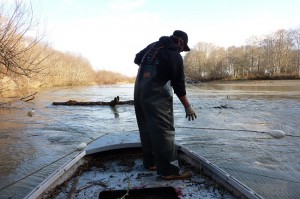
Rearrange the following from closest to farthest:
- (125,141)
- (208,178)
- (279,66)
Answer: (208,178)
(125,141)
(279,66)

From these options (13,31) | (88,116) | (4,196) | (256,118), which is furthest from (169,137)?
(88,116)

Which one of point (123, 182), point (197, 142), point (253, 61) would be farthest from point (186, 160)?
point (253, 61)

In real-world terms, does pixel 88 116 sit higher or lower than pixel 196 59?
lower

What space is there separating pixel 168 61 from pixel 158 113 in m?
0.69

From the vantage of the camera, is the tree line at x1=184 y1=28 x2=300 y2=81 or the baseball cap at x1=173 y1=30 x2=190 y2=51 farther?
the tree line at x1=184 y1=28 x2=300 y2=81

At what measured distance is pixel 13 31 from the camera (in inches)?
481

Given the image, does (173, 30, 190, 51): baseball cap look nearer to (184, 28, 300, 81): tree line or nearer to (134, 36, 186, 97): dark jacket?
(134, 36, 186, 97): dark jacket

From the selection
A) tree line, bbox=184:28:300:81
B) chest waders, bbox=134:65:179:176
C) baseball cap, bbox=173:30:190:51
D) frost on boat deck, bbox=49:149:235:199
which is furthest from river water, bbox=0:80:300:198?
tree line, bbox=184:28:300:81

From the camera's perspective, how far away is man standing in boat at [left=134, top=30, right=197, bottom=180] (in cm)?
405

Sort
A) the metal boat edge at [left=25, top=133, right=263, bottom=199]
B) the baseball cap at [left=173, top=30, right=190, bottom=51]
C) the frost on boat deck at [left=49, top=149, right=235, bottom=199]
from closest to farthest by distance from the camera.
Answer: the metal boat edge at [left=25, top=133, right=263, bottom=199] < the frost on boat deck at [left=49, top=149, right=235, bottom=199] < the baseball cap at [left=173, top=30, right=190, bottom=51]

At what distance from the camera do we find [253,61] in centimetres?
9019

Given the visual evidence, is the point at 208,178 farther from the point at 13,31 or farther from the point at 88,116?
the point at 88,116

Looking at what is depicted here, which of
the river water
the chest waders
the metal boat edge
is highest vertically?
the chest waders

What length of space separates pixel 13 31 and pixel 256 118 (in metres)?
11.5
